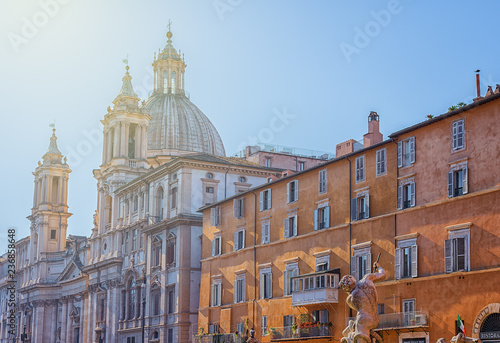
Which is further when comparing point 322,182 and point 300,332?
point 322,182

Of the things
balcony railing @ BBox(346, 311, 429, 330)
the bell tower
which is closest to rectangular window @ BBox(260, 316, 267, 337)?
balcony railing @ BBox(346, 311, 429, 330)

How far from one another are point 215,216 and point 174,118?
46.0 meters

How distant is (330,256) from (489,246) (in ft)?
45.4

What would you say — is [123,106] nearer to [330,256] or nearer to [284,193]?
[284,193]

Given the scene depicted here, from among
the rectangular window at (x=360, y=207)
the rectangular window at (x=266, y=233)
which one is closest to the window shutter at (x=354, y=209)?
the rectangular window at (x=360, y=207)

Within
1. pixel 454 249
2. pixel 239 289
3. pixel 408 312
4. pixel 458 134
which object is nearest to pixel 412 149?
pixel 458 134

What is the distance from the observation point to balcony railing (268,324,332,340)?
50.9 metres

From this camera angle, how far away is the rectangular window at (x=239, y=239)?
2482 inches

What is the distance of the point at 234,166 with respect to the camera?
250ft

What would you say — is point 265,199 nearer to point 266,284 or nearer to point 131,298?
point 266,284

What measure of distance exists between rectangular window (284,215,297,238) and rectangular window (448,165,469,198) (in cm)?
1546

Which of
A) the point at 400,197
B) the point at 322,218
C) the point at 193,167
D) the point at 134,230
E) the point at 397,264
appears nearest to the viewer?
the point at 397,264

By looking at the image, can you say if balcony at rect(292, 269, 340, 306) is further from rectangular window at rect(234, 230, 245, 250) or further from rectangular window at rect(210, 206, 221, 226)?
rectangular window at rect(210, 206, 221, 226)

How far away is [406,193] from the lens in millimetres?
46531
